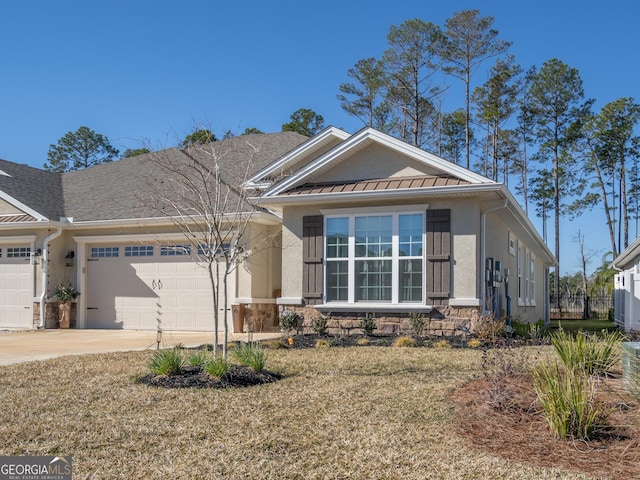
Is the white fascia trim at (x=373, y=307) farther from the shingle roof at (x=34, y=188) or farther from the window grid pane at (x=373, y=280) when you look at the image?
the shingle roof at (x=34, y=188)

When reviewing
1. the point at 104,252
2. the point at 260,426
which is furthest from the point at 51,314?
the point at 260,426

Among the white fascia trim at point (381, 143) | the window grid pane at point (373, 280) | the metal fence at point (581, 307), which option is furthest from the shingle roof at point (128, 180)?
the metal fence at point (581, 307)

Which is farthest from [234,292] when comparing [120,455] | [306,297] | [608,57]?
[608,57]

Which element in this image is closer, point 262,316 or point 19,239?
point 262,316

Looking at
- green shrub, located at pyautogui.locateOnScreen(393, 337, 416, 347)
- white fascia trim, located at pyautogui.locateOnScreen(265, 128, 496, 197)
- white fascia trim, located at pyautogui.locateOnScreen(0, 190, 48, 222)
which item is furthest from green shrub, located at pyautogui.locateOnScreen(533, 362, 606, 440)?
white fascia trim, located at pyautogui.locateOnScreen(0, 190, 48, 222)

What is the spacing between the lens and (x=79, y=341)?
14.0 meters

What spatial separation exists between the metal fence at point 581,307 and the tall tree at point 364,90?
1364 cm

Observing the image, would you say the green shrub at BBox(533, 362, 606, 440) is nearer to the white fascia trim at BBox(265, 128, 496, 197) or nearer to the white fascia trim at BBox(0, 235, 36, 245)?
the white fascia trim at BBox(265, 128, 496, 197)

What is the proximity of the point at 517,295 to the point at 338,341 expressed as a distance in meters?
8.17

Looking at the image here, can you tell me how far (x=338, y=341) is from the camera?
41.4ft

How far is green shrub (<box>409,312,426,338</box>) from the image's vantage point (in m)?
13.0

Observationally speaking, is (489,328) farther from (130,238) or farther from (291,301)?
(130,238)

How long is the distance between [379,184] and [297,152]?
9.11ft

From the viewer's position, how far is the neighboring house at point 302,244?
13172 millimetres
